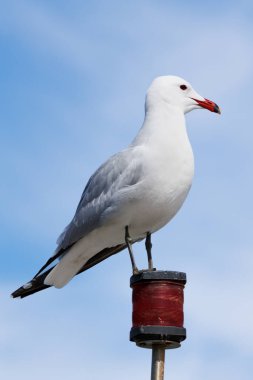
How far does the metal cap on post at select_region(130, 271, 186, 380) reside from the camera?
24.2 ft

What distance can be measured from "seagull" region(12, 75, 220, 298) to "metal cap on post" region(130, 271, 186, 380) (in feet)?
3.37

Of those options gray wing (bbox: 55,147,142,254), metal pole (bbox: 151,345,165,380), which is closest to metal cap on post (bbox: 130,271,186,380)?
metal pole (bbox: 151,345,165,380)

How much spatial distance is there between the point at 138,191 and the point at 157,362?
172cm

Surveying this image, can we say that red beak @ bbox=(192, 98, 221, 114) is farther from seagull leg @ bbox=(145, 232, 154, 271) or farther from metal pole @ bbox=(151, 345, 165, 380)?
metal pole @ bbox=(151, 345, 165, 380)

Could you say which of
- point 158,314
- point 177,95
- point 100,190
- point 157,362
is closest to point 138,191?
point 100,190

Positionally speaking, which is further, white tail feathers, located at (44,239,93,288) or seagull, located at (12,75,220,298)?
white tail feathers, located at (44,239,93,288)

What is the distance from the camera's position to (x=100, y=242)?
9156 millimetres

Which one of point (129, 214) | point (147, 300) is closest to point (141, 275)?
point (147, 300)

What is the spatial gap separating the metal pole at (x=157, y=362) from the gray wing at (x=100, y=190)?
5.64 ft

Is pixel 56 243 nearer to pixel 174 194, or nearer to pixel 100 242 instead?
pixel 100 242

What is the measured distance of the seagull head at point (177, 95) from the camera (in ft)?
29.5

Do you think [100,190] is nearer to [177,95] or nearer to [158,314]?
[177,95]

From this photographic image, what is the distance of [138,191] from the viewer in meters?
8.42

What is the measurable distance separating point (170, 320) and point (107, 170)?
6.67 ft
